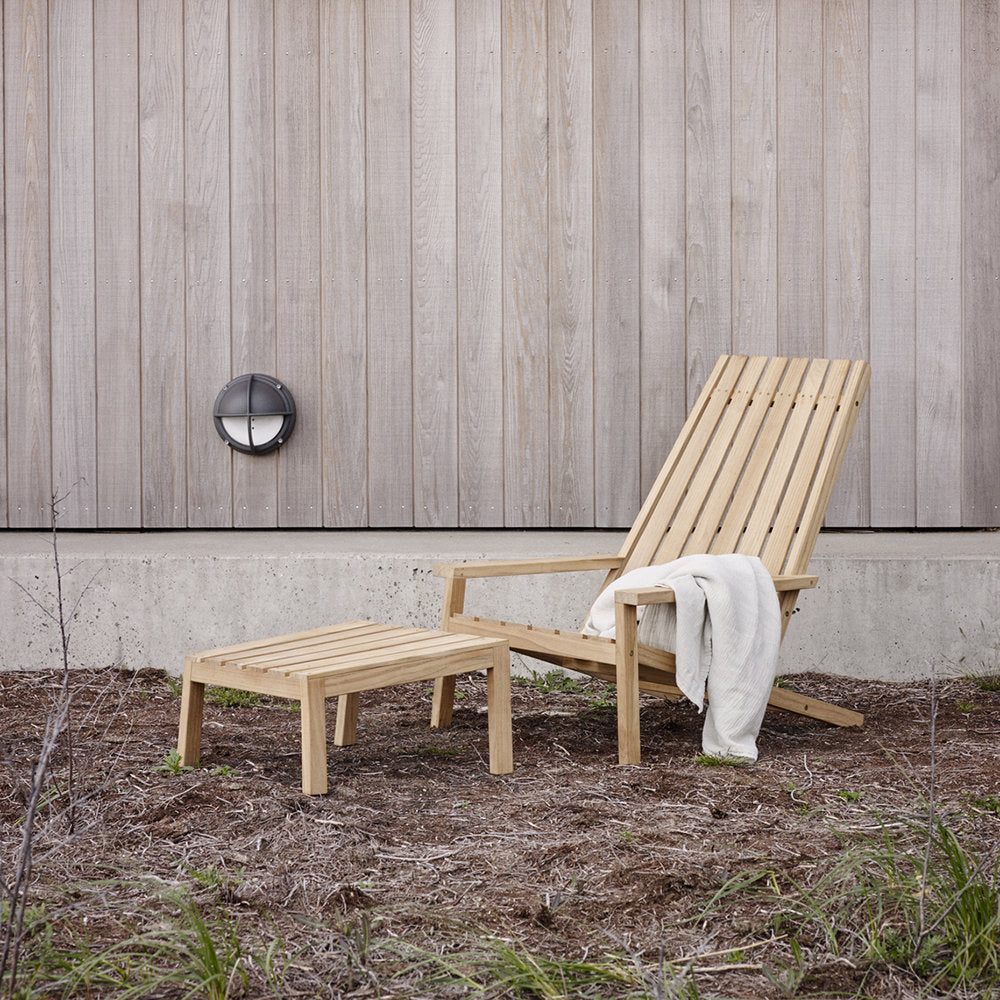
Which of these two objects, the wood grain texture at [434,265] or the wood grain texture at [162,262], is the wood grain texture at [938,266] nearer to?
the wood grain texture at [434,265]

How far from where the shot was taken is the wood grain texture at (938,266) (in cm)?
428

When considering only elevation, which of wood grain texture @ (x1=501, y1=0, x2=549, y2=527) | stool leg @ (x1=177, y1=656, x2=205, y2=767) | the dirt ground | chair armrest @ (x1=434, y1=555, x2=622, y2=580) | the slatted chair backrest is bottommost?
the dirt ground

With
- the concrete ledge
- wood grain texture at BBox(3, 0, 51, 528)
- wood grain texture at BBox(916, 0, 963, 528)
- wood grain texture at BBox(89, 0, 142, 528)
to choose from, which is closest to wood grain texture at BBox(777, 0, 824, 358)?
wood grain texture at BBox(916, 0, 963, 528)

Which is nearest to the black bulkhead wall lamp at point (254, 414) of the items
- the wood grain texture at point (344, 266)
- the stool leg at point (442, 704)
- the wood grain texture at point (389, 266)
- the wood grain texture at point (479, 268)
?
the wood grain texture at point (344, 266)

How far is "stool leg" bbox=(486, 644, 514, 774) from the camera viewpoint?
274cm

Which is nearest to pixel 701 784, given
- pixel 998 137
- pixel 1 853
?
pixel 1 853

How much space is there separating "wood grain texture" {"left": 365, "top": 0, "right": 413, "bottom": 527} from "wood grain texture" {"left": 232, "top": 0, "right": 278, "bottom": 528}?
38cm

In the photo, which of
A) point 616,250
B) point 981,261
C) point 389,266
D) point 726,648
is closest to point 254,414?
point 389,266

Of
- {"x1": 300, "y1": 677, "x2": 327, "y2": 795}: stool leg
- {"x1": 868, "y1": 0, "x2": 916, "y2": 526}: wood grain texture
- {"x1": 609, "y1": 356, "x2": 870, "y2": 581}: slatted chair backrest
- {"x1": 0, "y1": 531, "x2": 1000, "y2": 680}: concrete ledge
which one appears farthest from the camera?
{"x1": 868, "y1": 0, "x2": 916, "y2": 526}: wood grain texture

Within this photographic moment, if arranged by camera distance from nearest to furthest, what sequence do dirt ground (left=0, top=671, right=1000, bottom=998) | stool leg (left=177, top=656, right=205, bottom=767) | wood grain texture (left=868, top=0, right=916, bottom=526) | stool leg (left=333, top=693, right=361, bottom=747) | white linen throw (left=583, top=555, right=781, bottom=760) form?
1. dirt ground (left=0, top=671, right=1000, bottom=998)
2. stool leg (left=177, top=656, right=205, bottom=767)
3. white linen throw (left=583, top=555, right=781, bottom=760)
4. stool leg (left=333, top=693, right=361, bottom=747)
5. wood grain texture (left=868, top=0, right=916, bottom=526)

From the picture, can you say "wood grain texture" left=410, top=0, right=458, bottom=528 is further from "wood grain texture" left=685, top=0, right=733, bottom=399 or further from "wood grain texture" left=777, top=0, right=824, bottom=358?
"wood grain texture" left=777, top=0, right=824, bottom=358

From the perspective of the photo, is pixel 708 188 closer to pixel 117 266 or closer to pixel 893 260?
pixel 893 260

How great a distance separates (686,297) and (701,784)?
7.46 feet

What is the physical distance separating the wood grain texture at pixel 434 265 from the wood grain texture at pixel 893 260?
161cm
